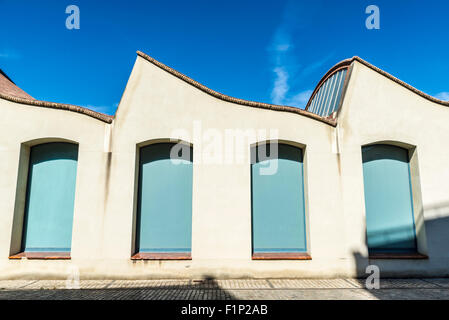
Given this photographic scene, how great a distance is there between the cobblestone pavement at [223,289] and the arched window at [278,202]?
85 cm

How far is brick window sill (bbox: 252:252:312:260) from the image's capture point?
6340mm

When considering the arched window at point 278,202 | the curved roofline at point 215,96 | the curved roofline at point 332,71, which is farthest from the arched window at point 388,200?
the curved roofline at point 332,71

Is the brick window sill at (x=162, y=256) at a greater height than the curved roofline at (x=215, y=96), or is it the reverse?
the curved roofline at (x=215, y=96)

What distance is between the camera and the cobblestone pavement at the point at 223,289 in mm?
A: 5152

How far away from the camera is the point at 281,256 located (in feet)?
21.2

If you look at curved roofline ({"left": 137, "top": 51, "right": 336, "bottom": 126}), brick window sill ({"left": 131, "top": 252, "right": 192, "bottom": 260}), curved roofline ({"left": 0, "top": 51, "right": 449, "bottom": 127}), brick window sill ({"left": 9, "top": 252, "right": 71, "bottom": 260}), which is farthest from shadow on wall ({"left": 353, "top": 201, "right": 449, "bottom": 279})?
brick window sill ({"left": 9, "top": 252, "right": 71, "bottom": 260})

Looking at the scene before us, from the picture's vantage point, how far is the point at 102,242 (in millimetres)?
6348

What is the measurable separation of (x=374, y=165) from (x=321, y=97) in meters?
3.75

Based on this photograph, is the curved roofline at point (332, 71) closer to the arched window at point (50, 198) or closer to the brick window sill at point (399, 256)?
the brick window sill at point (399, 256)

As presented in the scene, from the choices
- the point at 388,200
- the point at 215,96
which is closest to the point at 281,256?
the point at 388,200

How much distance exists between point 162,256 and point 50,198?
3215 millimetres

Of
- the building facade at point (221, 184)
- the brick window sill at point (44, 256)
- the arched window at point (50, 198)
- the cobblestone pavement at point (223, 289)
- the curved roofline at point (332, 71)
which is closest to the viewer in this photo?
the cobblestone pavement at point (223, 289)

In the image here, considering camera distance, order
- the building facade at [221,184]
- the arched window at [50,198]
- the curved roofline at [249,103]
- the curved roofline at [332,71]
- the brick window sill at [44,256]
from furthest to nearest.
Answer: the curved roofline at [332,71], the curved roofline at [249,103], the arched window at [50,198], the building facade at [221,184], the brick window sill at [44,256]

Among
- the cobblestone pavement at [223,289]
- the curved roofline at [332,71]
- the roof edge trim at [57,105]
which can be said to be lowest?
the cobblestone pavement at [223,289]
